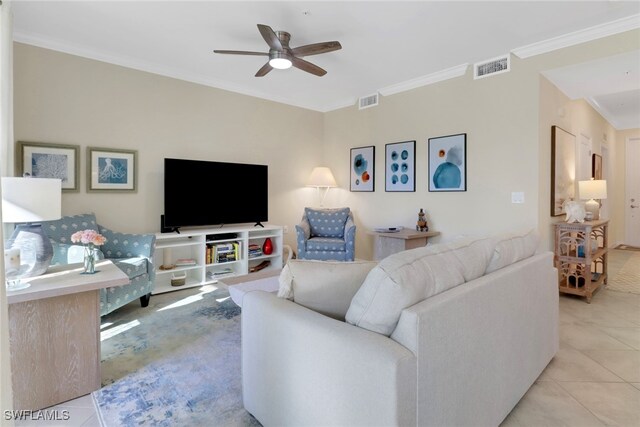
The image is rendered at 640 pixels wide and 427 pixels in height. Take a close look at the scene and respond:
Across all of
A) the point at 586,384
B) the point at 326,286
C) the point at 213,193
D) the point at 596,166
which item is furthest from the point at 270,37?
the point at 596,166

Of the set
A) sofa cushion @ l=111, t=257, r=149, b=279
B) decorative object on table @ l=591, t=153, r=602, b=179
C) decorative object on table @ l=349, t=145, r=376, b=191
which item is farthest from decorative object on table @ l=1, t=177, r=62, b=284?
Result: decorative object on table @ l=591, t=153, r=602, b=179

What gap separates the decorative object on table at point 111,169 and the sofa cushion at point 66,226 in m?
0.49

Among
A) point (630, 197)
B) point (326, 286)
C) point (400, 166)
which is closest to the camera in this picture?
point (326, 286)

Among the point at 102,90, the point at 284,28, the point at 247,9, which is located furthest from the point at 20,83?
the point at 284,28

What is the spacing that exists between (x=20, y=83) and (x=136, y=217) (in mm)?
1645

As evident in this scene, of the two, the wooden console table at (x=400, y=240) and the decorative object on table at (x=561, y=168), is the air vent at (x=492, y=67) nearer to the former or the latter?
the decorative object on table at (x=561, y=168)

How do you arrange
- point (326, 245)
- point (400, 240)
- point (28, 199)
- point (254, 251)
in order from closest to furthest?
point (28, 199) < point (400, 240) < point (326, 245) < point (254, 251)

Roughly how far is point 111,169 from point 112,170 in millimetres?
14

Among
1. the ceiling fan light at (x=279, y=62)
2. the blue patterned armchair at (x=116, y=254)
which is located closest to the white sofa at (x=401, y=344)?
the blue patterned armchair at (x=116, y=254)

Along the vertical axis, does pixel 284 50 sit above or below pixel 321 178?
above

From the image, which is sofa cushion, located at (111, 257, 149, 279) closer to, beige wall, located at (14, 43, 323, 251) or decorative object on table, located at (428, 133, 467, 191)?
beige wall, located at (14, 43, 323, 251)

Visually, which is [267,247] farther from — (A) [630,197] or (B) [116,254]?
(A) [630,197]

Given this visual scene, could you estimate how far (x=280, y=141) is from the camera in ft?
17.3

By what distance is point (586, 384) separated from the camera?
198 cm
